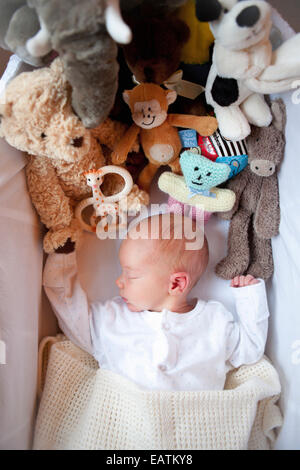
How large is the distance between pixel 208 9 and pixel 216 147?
13.5 inches

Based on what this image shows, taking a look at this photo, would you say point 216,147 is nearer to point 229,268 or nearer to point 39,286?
point 229,268

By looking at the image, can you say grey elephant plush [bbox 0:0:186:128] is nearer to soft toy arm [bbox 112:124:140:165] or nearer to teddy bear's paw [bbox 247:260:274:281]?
soft toy arm [bbox 112:124:140:165]

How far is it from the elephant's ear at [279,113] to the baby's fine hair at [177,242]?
13.3 inches

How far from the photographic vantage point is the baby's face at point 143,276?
94cm

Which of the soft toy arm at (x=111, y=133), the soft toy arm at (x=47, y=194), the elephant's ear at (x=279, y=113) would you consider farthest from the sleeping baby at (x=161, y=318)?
the elephant's ear at (x=279, y=113)

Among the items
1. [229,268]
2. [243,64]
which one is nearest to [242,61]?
[243,64]

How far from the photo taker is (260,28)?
2.19ft

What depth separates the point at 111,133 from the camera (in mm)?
916

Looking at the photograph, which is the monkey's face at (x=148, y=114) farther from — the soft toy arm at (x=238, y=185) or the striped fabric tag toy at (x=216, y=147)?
the soft toy arm at (x=238, y=185)

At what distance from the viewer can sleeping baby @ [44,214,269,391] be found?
0.94 m

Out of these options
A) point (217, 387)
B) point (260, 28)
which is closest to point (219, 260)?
point (217, 387)

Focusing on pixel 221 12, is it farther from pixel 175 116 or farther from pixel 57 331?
pixel 57 331

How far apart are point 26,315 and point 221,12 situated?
777 mm

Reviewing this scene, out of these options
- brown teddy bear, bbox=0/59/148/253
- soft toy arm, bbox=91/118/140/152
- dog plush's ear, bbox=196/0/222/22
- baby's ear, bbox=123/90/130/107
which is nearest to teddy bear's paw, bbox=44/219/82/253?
brown teddy bear, bbox=0/59/148/253
